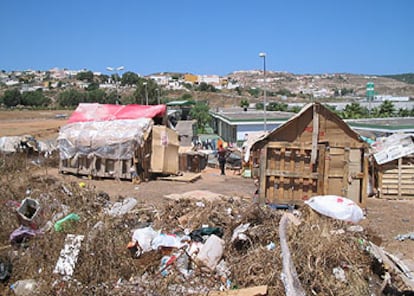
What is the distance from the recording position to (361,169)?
9664 mm

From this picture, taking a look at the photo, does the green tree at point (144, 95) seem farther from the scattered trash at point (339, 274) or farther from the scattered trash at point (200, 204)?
the scattered trash at point (339, 274)

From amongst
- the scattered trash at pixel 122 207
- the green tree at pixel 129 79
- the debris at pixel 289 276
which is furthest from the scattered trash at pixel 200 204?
the green tree at pixel 129 79

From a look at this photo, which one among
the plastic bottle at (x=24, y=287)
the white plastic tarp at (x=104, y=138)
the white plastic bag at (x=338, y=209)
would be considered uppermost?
the white plastic tarp at (x=104, y=138)

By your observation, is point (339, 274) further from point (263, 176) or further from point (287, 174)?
point (263, 176)

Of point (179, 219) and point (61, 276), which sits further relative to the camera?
point (179, 219)

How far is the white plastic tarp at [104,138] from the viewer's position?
44.8ft

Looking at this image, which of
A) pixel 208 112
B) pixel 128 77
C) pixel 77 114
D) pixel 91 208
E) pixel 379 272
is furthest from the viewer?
pixel 128 77

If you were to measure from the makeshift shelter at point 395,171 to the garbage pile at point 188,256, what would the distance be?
6.73m

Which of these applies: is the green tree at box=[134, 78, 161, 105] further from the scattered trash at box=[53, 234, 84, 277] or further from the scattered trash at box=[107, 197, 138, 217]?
the scattered trash at box=[53, 234, 84, 277]

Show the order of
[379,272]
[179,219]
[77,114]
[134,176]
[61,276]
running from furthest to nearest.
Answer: [77,114], [134,176], [179,219], [379,272], [61,276]

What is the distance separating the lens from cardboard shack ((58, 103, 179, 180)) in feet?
45.1

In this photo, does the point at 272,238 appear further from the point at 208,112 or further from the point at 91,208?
the point at 208,112

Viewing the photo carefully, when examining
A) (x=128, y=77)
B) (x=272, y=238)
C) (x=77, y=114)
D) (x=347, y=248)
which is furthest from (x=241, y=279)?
(x=128, y=77)

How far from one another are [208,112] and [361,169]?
35.8m
